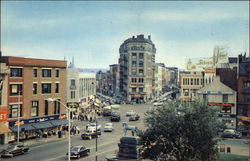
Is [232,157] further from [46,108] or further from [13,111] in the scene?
[13,111]

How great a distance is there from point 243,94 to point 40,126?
3615cm

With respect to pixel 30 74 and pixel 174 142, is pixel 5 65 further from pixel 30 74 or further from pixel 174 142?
pixel 174 142

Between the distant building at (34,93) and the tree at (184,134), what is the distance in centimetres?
2641

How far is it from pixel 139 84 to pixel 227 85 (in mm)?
57073

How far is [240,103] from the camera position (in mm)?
58312

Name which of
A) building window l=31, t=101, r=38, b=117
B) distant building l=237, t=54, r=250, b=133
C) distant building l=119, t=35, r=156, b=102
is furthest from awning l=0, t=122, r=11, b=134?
distant building l=119, t=35, r=156, b=102

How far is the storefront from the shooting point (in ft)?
152

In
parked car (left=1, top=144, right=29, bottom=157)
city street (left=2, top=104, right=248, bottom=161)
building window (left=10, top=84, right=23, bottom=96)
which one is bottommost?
city street (left=2, top=104, right=248, bottom=161)

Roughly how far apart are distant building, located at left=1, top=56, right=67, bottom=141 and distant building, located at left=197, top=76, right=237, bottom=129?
1049 inches

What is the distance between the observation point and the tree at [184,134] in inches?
972

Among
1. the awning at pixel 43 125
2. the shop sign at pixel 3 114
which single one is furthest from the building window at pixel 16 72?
the awning at pixel 43 125

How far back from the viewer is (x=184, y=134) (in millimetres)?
24688

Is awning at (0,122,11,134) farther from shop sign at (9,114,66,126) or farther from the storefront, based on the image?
shop sign at (9,114,66,126)

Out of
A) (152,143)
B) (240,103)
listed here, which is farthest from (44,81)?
(240,103)
